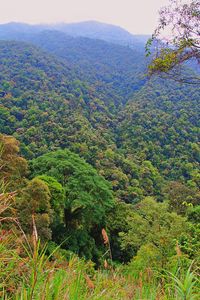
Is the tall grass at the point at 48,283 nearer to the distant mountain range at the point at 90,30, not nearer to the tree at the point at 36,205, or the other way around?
the tree at the point at 36,205

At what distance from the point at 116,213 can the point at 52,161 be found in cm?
442

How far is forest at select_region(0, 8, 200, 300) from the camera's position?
1461 millimetres

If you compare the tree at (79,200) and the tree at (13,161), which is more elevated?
the tree at (13,161)

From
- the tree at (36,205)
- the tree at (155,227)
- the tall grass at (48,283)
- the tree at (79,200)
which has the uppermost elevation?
the tall grass at (48,283)

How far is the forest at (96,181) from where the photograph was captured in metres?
1.46

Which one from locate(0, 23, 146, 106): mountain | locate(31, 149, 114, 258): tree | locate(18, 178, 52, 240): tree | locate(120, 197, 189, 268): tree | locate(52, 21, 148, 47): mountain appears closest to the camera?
locate(18, 178, 52, 240): tree

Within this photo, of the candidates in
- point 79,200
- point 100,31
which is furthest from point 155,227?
point 100,31

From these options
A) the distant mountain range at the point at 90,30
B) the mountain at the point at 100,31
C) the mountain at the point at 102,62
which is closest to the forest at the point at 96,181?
the mountain at the point at 102,62

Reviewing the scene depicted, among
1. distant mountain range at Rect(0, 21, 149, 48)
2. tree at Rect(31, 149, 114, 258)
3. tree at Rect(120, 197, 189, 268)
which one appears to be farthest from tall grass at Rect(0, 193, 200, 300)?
distant mountain range at Rect(0, 21, 149, 48)

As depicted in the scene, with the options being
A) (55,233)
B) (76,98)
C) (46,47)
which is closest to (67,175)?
→ (55,233)

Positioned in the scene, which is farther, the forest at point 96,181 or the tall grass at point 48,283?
the forest at point 96,181

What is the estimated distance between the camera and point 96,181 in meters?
15.4

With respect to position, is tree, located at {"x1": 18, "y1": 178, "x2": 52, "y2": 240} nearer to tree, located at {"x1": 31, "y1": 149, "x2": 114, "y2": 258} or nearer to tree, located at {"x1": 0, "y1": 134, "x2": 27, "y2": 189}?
tree, located at {"x1": 0, "y1": 134, "x2": 27, "y2": 189}

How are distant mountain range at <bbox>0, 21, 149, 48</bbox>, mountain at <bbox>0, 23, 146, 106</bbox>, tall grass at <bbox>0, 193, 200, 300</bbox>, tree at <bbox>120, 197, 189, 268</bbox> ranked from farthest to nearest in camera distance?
distant mountain range at <bbox>0, 21, 149, 48</bbox> → mountain at <bbox>0, 23, 146, 106</bbox> → tree at <bbox>120, 197, 189, 268</bbox> → tall grass at <bbox>0, 193, 200, 300</bbox>
